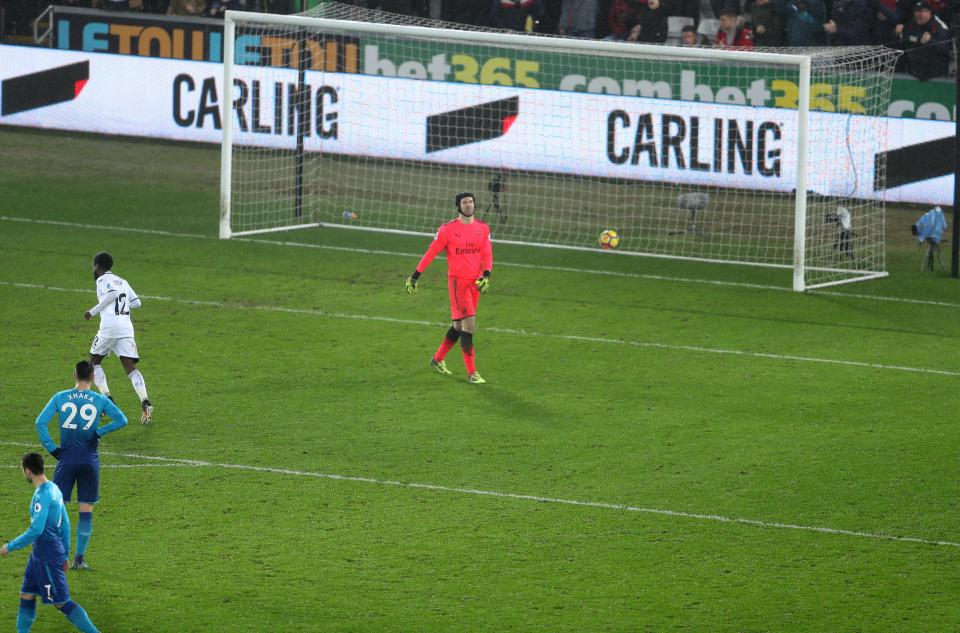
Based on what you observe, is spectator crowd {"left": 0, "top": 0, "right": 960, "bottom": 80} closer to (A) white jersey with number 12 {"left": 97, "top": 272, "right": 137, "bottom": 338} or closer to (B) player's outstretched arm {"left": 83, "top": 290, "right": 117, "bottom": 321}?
(A) white jersey with number 12 {"left": 97, "top": 272, "right": 137, "bottom": 338}

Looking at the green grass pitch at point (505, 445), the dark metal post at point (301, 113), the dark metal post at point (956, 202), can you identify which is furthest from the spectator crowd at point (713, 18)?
the green grass pitch at point (505, 445)

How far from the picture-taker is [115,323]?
14406 millimetres

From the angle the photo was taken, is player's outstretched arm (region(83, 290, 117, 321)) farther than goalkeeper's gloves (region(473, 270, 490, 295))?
No

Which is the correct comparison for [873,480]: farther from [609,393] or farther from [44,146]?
[44,146]

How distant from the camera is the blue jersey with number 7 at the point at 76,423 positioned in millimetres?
10625

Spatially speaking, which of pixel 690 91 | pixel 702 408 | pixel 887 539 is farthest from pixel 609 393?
pixel 690 91

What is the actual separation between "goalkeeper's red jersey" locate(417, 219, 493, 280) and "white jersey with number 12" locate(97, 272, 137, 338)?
3.40 m

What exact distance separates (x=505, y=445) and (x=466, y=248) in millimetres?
3028

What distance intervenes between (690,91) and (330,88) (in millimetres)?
7049

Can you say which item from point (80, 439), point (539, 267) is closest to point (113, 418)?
point (80, 439)

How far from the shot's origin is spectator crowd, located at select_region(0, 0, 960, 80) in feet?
94.0

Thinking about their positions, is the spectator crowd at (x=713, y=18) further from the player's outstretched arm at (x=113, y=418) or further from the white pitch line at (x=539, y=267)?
the player's outstretched arm at (x=113, y=418)

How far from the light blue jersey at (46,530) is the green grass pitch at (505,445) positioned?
88 centimetres

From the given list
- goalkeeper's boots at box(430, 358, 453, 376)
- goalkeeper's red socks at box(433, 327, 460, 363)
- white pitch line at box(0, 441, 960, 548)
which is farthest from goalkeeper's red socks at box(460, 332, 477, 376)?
white pitch line at box(0, 441, 960, 548)
